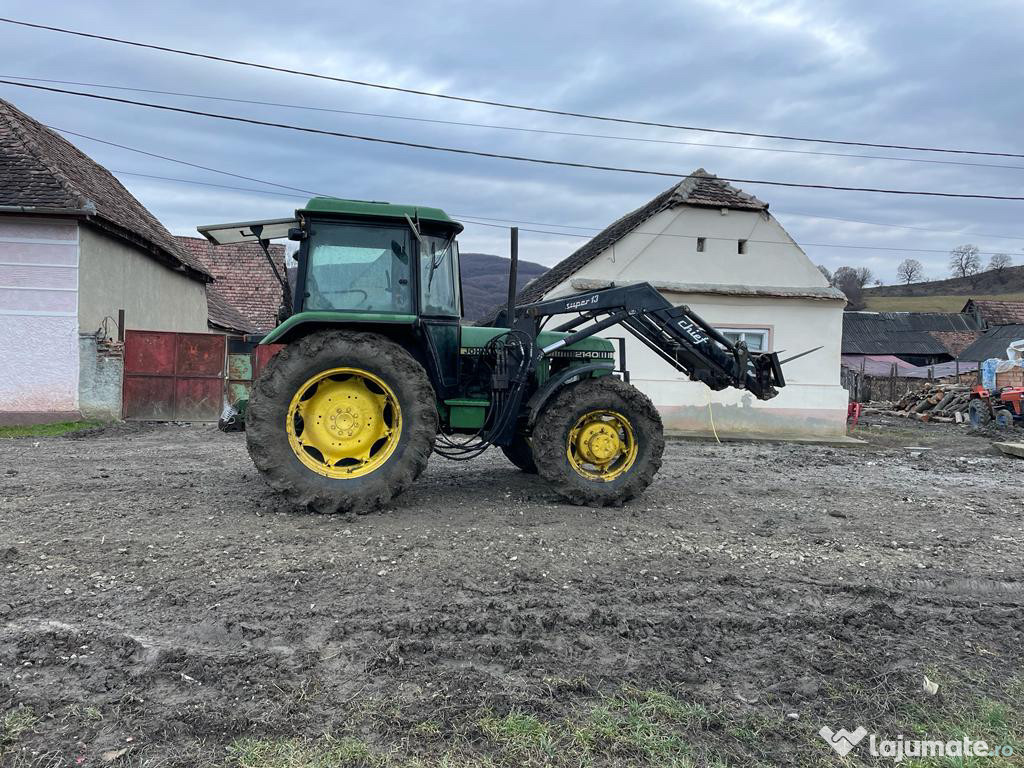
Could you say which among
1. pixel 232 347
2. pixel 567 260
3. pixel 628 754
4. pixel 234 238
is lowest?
pixel 628 754

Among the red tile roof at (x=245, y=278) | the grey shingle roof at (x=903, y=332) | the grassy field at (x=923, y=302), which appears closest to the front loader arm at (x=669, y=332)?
the red tile roof at (x=245, y=278)

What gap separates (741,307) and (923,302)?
73.0 m

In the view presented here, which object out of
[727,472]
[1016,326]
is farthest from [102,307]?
[1016,326]

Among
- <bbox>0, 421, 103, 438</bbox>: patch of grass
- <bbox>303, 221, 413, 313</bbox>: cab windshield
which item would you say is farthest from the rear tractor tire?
<bbox>0, 421, 103, 438</bbox>: patch of grass

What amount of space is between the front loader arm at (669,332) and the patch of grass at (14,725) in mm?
4794

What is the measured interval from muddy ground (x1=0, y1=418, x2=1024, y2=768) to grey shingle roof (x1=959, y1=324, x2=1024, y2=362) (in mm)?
39894

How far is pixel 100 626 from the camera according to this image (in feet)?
12.4

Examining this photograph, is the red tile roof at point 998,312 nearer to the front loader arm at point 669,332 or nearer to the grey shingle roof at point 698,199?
the grey shingle roof at point 698,199

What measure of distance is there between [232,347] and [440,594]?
11797 millimetres

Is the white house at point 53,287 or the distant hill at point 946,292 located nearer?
the white house at point 53,287

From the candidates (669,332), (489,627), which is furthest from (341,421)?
(669,332)

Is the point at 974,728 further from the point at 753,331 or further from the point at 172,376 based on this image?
the point at 172,376

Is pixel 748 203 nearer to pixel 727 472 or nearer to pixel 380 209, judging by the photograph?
pixel 727 472

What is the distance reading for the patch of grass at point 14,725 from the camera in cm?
272
